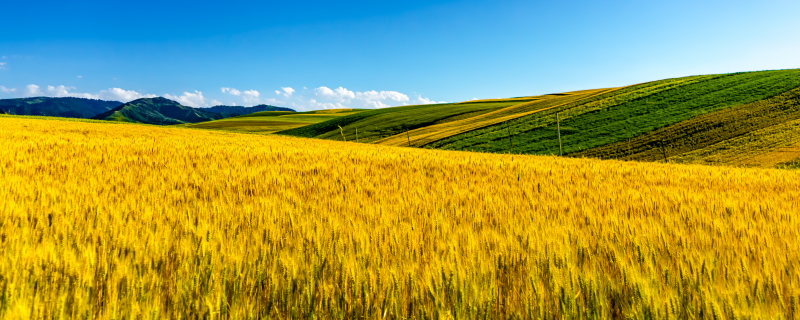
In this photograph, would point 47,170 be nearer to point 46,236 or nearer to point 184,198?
point 184,198

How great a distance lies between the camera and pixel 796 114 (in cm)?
3105

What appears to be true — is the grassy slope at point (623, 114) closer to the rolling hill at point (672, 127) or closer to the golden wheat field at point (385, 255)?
the rolling hill at point (672, 127)

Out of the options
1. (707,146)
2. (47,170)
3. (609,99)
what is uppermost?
(609,99)

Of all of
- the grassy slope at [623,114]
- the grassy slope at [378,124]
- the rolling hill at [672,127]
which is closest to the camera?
the rolling hill at [672,127]

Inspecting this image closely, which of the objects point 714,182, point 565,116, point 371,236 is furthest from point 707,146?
point 371,236

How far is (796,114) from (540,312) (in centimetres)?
4317

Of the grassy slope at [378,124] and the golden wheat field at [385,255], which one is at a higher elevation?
the grassy slope at [378,124]

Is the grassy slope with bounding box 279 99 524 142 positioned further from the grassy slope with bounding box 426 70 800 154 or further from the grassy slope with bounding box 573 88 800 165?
the grassy slope with bounding box 573 88 800 165

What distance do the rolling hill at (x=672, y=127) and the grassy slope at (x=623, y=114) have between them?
81mm

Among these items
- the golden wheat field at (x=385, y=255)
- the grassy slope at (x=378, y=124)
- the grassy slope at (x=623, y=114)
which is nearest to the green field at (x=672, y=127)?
the grassy slope at (x=623, y=114)

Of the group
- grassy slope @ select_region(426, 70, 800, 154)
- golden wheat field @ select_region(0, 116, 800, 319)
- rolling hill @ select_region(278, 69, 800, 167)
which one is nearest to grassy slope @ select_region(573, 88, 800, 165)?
rolling hill @ select_region(278, 69, 800, 167)

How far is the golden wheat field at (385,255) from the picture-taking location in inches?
60.2

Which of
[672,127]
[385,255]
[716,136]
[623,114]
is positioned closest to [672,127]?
[672,127]

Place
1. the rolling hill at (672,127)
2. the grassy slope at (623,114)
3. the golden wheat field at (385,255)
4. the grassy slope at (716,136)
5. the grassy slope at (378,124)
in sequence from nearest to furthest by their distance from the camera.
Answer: the golden wheat field at (385,255) < the grassy slope at (716,136) < the rolling hill at (672,127) < the grassy slope at (623,114) < the grassy slope at (378,124)
